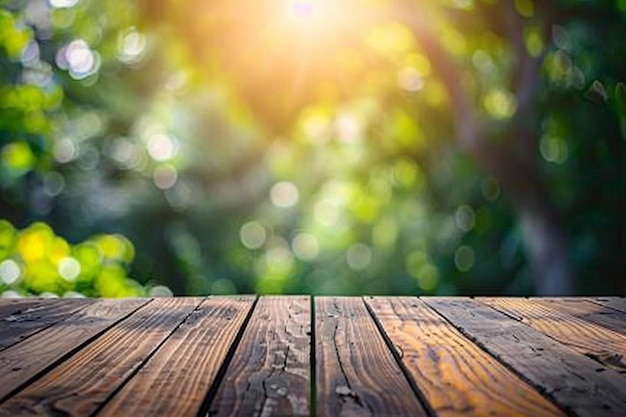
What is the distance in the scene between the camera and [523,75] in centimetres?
697

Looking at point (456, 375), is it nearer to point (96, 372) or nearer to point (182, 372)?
point (182, 372)

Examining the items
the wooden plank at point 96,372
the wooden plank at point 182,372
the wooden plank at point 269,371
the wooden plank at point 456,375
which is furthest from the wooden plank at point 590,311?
the wooden plank at point 96,372

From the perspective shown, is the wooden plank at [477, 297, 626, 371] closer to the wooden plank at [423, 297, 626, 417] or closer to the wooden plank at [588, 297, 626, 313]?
the wooden plank at [423, 297, 626, 417]

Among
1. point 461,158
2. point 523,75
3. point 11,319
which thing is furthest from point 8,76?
point 11,319

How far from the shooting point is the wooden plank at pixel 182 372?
3.98 feet

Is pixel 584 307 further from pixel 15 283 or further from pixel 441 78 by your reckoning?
pixel 15 283

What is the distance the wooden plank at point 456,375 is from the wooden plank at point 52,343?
2.14ft

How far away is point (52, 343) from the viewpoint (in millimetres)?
1783

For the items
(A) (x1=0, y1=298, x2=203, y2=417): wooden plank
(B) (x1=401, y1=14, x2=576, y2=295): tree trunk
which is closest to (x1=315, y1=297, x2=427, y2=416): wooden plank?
(A) (x1=0, y1=298, x2=203, y2=417): wooden plank

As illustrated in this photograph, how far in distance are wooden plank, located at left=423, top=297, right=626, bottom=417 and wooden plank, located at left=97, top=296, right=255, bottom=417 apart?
1.73ft

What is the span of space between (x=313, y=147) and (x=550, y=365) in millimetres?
9484

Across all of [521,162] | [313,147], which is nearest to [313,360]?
[521,162]

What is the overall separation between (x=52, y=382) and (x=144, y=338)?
45 centimetres

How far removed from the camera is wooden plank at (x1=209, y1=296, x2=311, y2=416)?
3.98 feet
